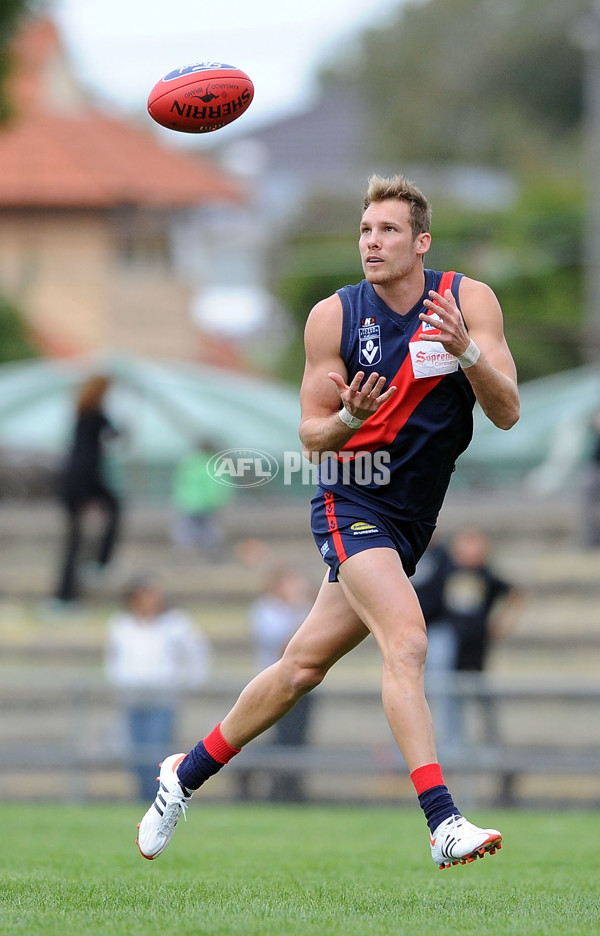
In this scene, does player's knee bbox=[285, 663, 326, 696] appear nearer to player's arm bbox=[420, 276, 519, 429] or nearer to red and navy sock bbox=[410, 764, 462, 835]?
red and navy sock bbox=[410, 764, 462, 835]

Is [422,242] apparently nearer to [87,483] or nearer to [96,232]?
[87,483]

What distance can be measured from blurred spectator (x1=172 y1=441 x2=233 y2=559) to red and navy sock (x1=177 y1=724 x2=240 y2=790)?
449 inches

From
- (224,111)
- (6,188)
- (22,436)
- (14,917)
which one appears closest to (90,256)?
(6,188)

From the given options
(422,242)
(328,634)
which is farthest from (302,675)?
(422,242)

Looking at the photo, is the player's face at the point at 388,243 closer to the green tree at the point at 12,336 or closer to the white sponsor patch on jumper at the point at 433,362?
the white sponsor patch on jumper at the point at 433,362

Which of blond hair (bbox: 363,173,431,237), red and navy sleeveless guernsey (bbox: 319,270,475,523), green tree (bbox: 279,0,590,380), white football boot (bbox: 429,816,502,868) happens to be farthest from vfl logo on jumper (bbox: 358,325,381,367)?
green tree (bbox: 279,0,590,380)

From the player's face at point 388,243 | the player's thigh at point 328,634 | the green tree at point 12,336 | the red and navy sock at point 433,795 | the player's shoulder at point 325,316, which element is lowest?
the red and navy sock at point 433,795

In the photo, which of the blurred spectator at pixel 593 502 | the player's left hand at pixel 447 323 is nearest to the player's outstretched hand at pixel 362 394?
the player's left hand at pixel 447 323

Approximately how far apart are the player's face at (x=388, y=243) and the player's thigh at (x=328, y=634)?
115 cm

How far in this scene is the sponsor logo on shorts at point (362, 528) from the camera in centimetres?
562

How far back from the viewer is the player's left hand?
5273 mm

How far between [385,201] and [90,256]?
99.4 feet

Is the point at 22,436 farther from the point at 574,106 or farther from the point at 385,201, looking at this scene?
the point at 574,106

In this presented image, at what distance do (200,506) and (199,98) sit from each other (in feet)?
38.5
